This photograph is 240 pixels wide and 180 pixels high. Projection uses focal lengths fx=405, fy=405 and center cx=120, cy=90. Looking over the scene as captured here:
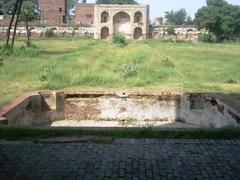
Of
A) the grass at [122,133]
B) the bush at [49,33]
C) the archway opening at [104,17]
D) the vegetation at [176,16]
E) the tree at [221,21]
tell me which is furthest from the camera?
the vegetation at [176,16]

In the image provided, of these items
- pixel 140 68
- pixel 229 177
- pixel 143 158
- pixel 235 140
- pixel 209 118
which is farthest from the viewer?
pixel 140 68

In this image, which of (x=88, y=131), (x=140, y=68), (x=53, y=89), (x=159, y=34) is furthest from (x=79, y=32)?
(x=88, y=131)

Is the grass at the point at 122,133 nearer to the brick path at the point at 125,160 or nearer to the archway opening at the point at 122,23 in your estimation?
the brick path at the point at 125,160

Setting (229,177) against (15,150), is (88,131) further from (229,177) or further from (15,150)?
(229,177)

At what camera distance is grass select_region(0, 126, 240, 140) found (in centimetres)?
547

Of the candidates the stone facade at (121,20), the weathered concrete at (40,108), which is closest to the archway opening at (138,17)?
the stone facade at (121,20)

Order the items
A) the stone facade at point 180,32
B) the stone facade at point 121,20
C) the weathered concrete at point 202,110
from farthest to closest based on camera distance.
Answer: the stone facade at point 180,32 → the stone facade at point 121,20 → the weathered concrete at point 202,110

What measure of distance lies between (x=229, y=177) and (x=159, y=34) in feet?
162

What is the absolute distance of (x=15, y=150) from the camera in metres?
4.89

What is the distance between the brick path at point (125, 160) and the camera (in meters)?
4.13

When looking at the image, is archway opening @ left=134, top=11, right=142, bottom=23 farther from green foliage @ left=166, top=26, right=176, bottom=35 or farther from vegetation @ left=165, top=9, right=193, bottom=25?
vegetation @ left=165, top=9, right=193, bottom=25

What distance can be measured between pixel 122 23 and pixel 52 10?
440 inches

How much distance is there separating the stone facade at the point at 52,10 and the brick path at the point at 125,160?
50685 mm

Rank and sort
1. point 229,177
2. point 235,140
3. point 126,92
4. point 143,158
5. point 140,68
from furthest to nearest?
point 140,68
point 126,92
point 235,140
point 143,158
point 229,177
